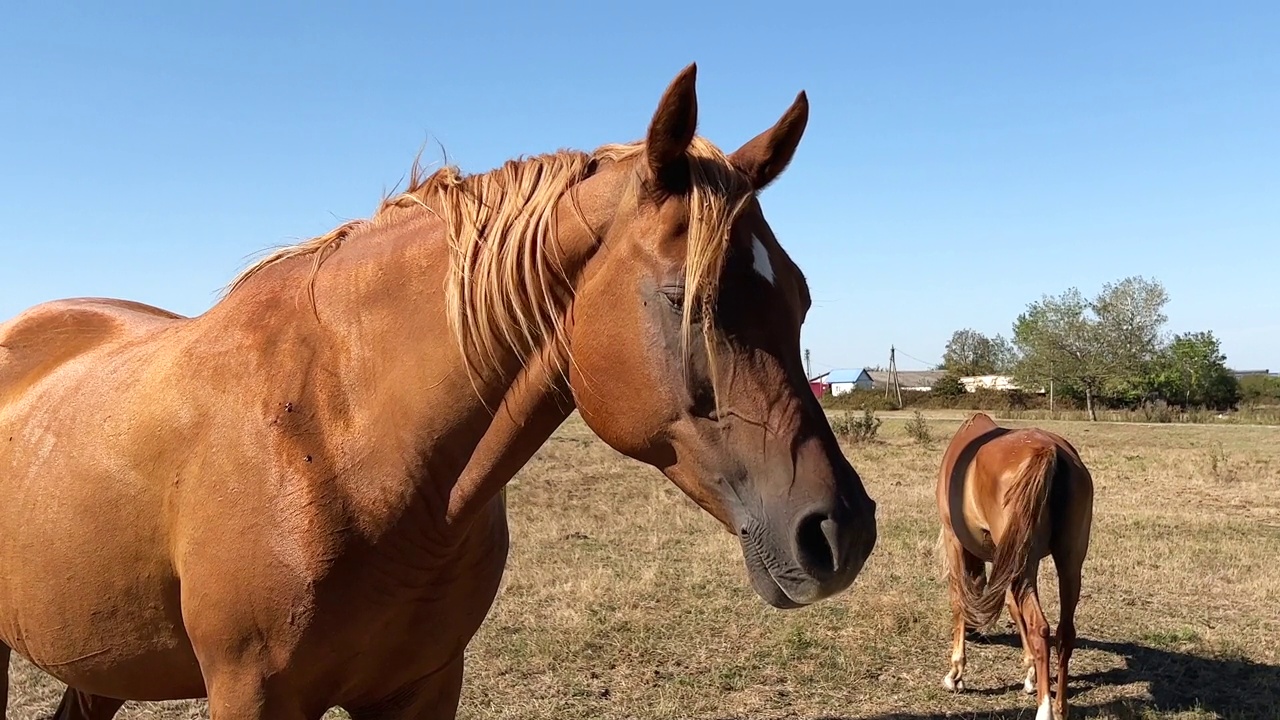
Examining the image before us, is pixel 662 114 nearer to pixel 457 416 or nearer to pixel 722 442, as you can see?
pixel 722 442

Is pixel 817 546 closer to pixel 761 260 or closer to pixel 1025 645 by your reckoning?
pixel 761 260

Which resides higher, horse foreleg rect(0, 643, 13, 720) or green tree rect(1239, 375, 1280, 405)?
green tree rect(1239, 375, 1280, 405)

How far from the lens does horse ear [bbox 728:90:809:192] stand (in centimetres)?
167

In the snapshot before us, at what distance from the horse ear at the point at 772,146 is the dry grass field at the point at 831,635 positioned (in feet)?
12.0

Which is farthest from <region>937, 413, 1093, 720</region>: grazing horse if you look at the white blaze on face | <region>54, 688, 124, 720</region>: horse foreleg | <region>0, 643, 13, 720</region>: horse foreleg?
<region>0, 643, 13, 720</region>: horse foreleg

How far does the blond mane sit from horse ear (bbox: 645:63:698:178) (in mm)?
62

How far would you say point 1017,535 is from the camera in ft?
16.6

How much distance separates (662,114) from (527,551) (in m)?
7.10

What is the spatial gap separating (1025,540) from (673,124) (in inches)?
178

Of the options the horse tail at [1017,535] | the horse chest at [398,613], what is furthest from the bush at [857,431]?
the horse chest at [398,613]

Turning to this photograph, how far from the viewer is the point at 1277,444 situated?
20.6 meters

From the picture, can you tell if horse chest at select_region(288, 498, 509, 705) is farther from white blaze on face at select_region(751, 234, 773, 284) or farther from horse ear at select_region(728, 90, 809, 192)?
horse ear at select_region(728, 90, 809, 192)

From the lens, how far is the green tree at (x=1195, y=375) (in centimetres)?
4388

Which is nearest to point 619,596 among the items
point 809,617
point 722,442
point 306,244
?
point 809,617
